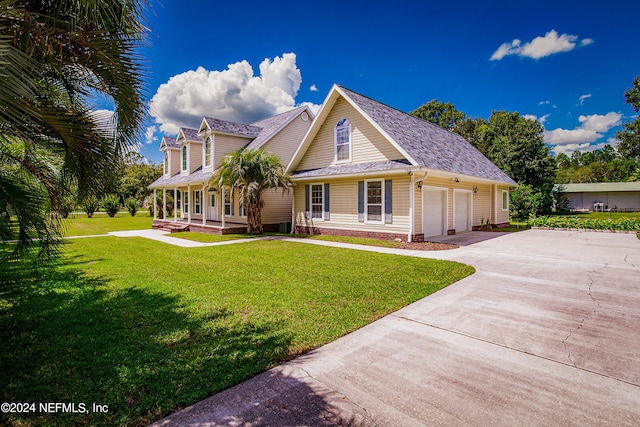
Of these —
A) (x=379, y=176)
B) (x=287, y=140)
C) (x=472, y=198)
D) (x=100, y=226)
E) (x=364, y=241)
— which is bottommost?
(x=364, y=241)

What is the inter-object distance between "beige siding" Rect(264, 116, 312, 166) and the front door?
5633 mm

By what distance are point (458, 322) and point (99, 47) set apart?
18.4ft

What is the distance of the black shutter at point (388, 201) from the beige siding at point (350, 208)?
13 centimetres

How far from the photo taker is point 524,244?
12016 mm

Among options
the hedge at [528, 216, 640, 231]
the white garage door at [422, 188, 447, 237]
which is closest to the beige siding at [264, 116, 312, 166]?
the white garage door at [422, 188, 447, 237]

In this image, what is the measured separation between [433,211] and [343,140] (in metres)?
5.55

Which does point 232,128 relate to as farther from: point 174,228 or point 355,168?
point 355,168

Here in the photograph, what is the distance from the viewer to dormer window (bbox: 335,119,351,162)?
14727mm

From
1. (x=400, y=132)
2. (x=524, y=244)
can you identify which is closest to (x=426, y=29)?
(x=400, y=132)

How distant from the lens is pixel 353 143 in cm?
1454

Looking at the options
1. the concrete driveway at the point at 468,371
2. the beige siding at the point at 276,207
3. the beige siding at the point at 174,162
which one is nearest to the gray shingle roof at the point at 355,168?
the beige siding at the point at 276,207

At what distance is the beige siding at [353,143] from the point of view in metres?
13.5

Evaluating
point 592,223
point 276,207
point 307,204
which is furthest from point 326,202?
point 592,223

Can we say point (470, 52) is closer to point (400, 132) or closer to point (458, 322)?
point (400, 132)
